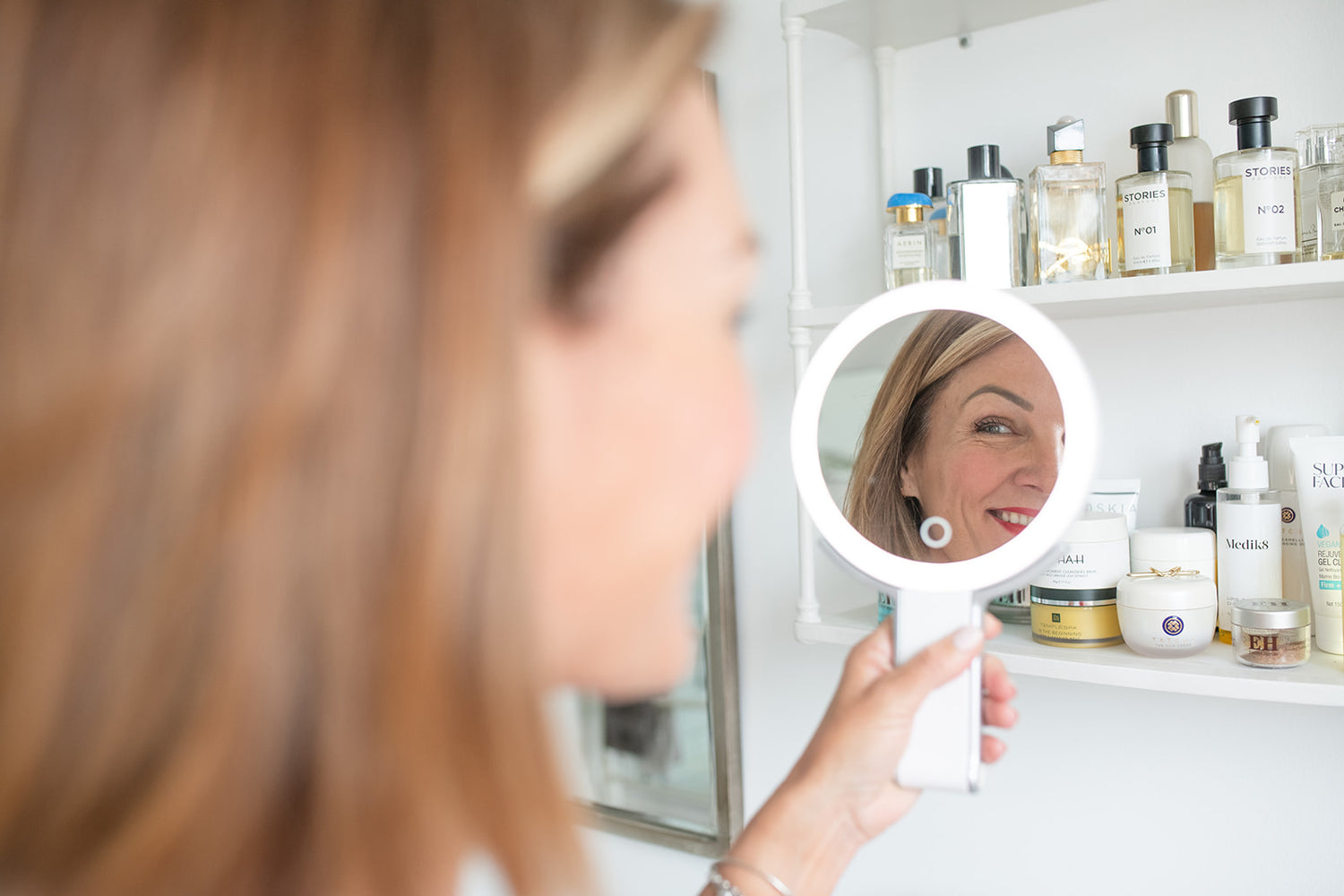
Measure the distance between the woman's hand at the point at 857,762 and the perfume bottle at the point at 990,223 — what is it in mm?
390

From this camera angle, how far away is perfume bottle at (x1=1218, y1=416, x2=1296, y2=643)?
0.78m

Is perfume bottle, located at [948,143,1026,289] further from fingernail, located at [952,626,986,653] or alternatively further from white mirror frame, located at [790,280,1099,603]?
fingernail, located at [952,626,986,653]

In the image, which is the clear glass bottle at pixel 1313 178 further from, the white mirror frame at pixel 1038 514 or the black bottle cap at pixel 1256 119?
the white mirror frame at pixel 1038 514

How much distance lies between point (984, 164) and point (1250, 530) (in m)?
0.36

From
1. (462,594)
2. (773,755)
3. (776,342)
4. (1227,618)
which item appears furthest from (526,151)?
(773,755)

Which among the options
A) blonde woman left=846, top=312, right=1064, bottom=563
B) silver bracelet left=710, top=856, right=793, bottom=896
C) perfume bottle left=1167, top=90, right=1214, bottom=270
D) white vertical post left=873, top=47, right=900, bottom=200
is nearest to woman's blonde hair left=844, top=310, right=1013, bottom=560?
A: blonde woman left=846, top=312, right=1064, bottom=563

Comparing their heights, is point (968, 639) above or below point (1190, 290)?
below

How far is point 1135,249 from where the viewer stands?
2.58 feet

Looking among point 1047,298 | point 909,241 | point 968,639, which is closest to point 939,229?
point 909,241

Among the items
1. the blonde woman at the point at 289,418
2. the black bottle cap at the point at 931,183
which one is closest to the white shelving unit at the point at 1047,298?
the black bottle cap at the point at 931,183

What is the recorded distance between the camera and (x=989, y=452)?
0.66 meters

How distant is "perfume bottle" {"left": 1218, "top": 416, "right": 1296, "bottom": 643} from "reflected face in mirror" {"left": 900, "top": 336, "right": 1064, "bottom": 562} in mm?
253

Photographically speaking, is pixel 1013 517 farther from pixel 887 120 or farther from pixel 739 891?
pixel 887 120

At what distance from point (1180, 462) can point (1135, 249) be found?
0.73 feet
